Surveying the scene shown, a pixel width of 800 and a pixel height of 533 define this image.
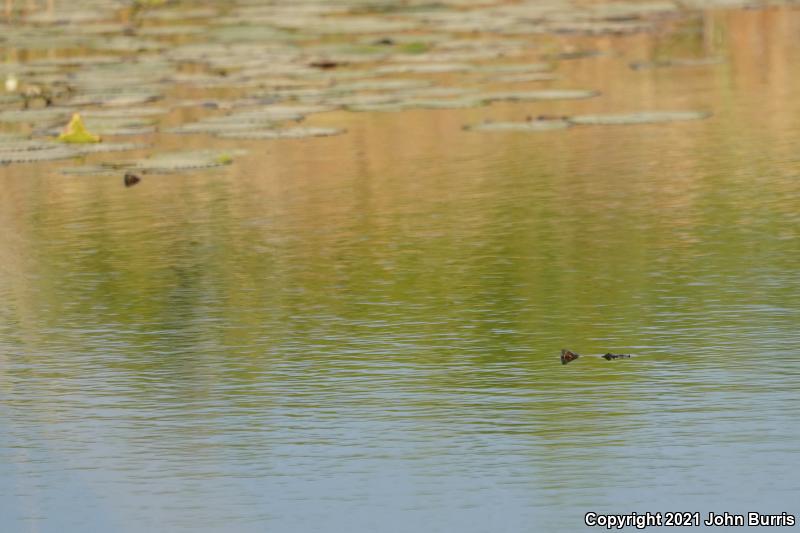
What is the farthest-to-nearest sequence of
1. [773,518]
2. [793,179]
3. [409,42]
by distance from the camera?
[409,42] < [793,179] < [773,518]

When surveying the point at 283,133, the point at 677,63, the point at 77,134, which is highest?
the point at 77,134

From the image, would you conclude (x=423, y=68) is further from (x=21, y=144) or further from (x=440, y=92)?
(x=21, y=144)

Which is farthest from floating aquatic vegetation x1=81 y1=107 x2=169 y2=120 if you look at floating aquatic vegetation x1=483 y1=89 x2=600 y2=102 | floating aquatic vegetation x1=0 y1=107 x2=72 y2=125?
floating aquatic vegetation x1=483 y1=89 x2=600 y2=102

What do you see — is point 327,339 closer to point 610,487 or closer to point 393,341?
point 393,341

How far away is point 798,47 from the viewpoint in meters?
13.9

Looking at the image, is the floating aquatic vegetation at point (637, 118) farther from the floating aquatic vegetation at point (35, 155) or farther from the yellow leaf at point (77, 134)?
the floating aquatic vegetation at point (35, 155)

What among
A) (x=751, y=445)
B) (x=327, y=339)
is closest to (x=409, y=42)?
(x=327, y=339)

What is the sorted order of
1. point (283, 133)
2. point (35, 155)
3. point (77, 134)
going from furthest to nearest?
1. point (283, 133)
2. point (77, 134)
3. point (35, 155)

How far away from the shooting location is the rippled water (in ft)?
14.2

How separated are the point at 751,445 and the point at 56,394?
2.00 metres

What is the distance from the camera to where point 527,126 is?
33.4 feet

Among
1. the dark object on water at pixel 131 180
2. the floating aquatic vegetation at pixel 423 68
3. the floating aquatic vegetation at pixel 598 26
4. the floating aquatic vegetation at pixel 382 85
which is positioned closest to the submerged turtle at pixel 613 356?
the dark object on water at pixel 131 180

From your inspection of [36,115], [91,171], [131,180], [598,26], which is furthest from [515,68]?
[131,180]

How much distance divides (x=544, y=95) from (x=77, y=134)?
2972 mm
